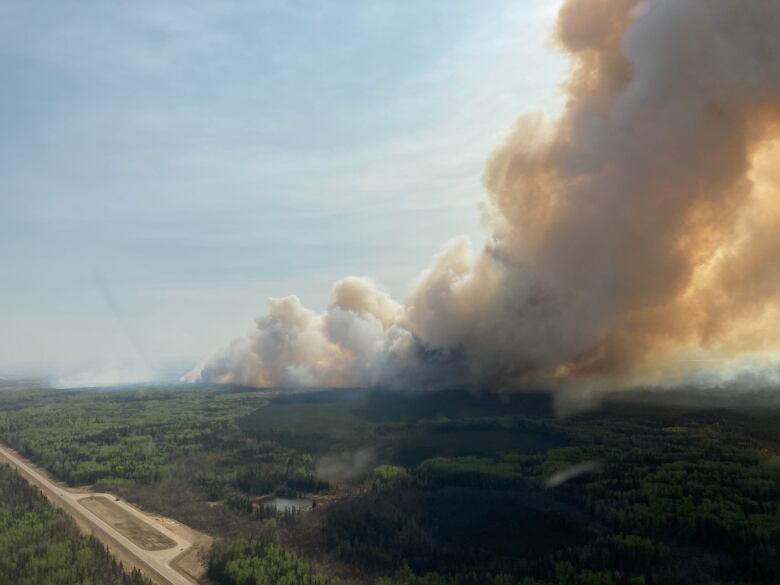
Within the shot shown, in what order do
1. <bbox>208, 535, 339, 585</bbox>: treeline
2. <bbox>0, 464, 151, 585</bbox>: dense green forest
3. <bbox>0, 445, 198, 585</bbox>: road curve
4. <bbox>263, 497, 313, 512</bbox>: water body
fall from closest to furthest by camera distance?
<bbox>208, 535, 339, 585</bbox>: treeline < <bbox>0, 464, 151, 585</bbox>: dense green forest < <bbox>0, 445, 198, 585</bbox>: road curve < <bbox>263, 497, 313, 512</bbox>: water body

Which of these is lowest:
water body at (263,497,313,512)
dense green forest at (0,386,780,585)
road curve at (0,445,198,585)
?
road curve at (0,445,198,585)

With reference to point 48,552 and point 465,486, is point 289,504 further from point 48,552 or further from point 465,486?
point 48,552

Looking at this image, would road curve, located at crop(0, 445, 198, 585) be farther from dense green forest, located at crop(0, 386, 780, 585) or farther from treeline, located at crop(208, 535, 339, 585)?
dense green forest, located at crop(0, 386, 780, 585)

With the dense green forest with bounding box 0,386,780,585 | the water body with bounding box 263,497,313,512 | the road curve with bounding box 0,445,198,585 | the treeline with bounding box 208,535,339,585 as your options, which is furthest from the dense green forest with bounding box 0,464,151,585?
the water body with bounding box 263,497,313,512

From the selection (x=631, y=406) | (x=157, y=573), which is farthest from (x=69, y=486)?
(x=631, y=406)

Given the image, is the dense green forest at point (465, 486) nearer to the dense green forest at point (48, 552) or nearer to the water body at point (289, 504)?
the water body at point (289, 504)

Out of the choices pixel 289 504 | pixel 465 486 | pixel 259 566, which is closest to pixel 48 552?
pixel 259 566

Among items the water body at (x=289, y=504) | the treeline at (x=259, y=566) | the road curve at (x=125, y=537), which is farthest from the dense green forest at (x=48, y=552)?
the water body at (x=289, y=504)
